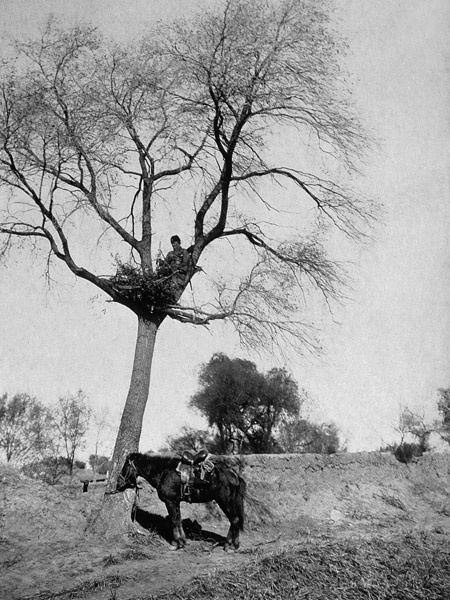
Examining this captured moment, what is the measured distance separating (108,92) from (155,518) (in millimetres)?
10206

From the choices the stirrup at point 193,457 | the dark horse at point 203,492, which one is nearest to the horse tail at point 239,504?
the dark horse at point 203,492

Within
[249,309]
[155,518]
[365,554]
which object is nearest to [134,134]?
[249,309]

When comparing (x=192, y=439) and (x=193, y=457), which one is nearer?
(x=193, y=457)

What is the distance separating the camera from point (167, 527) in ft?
31.9

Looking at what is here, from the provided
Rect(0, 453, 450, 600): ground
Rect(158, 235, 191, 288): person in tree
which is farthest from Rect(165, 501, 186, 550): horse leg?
Rect(158, 235, 191, 288): person in tree

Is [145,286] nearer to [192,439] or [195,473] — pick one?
[195,473]

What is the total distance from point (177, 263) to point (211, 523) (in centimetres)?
598

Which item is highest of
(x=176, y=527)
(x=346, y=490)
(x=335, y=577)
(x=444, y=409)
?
(x=444, y=409)

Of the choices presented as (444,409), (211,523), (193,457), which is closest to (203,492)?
(193,457)

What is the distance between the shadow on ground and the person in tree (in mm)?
5133

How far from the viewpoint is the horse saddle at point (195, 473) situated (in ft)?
28.3

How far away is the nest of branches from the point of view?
10.9m

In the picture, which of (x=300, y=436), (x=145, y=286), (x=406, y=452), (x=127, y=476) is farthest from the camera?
(x=300, y=436)

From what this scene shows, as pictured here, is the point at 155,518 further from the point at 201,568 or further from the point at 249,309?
the point at 249,309
